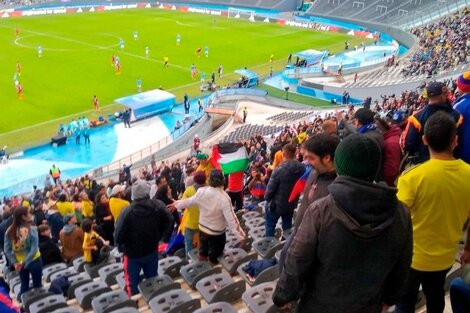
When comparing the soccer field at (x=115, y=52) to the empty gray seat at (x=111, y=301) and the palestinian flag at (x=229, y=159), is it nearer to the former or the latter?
the palestinian flag at (x=229, y=159)

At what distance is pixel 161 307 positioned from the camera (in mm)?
5242

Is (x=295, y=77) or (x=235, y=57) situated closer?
(x=295, y=77)

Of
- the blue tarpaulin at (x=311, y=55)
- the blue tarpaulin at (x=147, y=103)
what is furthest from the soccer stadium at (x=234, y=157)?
the blue tarpaulin at (x=311, y=55)

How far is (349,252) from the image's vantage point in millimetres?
2850

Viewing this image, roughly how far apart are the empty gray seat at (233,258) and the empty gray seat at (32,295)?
7.28 feet

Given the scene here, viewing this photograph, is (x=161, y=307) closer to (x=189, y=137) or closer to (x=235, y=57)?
(x=189, y=137)

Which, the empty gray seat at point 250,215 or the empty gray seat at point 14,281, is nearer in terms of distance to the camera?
the empty gray seat at point 14,281

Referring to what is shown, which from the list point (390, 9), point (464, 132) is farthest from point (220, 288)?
point (390, 9)

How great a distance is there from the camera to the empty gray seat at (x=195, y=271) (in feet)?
19.8

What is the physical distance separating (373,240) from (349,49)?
47652 mm

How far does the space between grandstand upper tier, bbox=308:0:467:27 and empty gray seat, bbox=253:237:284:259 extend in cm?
5468

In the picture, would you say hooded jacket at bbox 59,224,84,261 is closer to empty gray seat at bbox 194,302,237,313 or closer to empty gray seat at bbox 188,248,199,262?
empty gray seat at bbox 188,248,199,262

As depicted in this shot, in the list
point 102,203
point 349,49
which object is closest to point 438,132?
point 102,203

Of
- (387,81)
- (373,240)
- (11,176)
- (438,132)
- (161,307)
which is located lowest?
(11,176)
